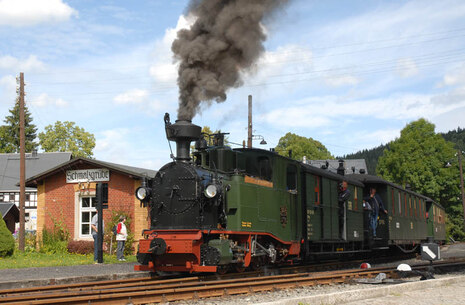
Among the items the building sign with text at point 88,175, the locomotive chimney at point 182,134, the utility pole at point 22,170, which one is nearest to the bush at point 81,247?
the utility pole at point 22,170

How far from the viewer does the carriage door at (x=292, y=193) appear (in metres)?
13.1

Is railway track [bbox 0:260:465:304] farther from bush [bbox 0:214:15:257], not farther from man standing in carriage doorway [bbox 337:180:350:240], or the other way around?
bush [bbox 0:214:15:257]

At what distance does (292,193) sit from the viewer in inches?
520

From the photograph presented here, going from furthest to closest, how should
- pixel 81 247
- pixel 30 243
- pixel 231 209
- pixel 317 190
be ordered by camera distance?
pixel 30 243 → pixel 81 247 → pixel 317 190 → pixel 231 209

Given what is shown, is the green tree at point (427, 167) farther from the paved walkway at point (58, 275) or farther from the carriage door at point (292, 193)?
the paved walkway at point (58, 275)

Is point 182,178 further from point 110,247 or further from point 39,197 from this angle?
point 39,197

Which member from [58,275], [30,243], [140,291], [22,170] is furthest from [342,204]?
[30,243]

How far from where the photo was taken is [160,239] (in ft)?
34.2

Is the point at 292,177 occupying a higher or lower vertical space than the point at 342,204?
higher

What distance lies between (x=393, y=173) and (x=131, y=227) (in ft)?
114

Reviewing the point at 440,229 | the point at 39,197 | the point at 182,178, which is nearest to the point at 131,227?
the point at 39,197

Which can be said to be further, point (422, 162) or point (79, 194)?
point (422, 162)

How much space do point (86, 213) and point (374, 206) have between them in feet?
36.1

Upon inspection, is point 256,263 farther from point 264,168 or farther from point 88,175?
point 88,175
